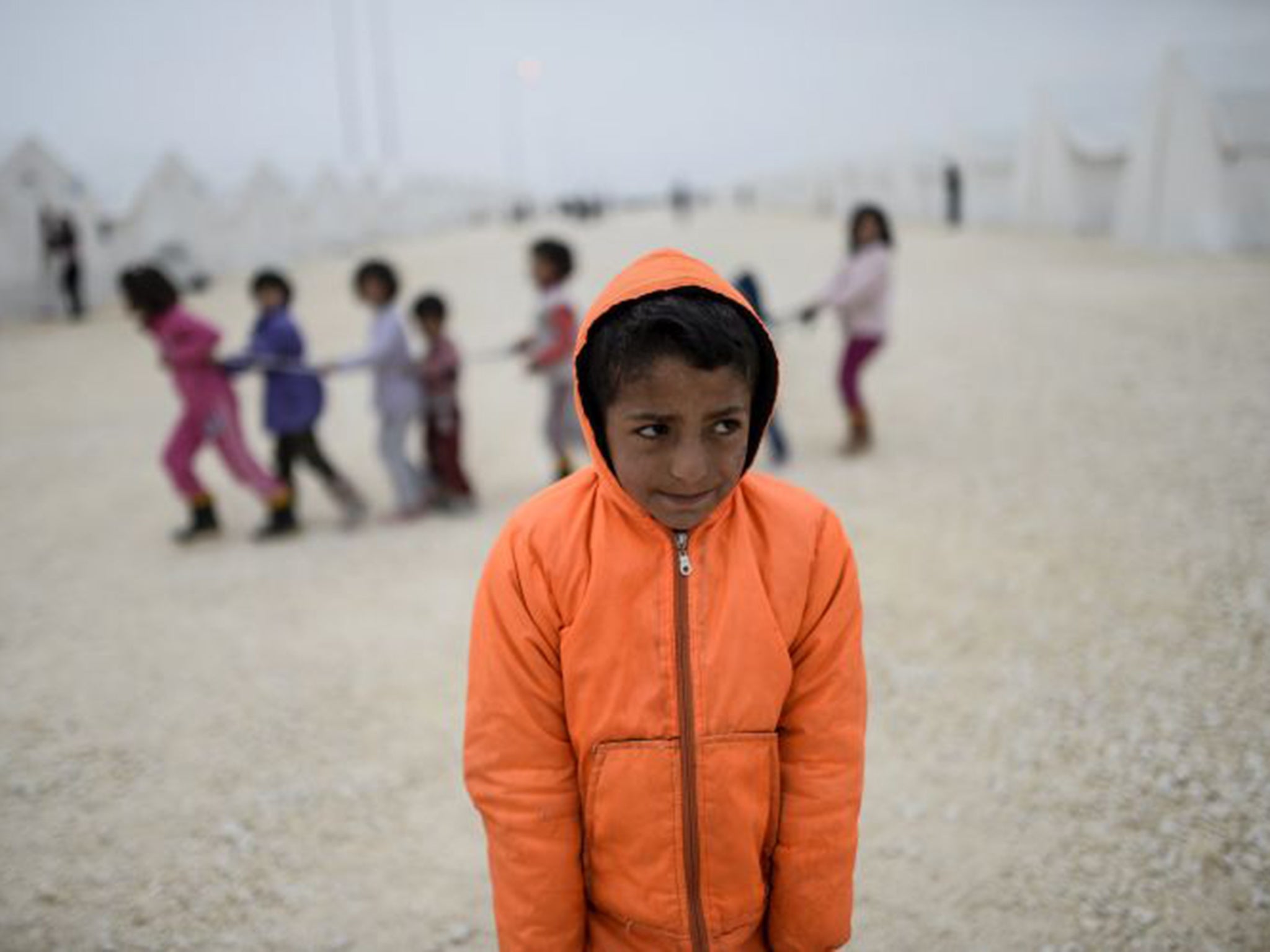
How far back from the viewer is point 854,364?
602 cm

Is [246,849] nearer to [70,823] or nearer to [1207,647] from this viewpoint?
[70,823]

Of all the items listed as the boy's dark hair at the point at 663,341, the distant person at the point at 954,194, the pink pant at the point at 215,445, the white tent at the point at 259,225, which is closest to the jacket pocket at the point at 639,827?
the boy's dark hair at the point at 663,341

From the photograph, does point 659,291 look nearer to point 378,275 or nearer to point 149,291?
point 378,275

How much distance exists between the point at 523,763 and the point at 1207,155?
49.6 feet

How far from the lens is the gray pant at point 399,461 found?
5539 mm

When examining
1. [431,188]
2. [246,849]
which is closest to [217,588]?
[246,849]

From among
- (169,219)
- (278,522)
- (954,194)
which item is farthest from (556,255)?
(954,194)

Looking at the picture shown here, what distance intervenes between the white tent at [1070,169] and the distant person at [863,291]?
14.3 meters

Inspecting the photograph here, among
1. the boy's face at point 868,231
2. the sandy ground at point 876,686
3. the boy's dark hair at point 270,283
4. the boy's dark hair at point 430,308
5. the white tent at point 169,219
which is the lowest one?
the sandy ground at point 876,686

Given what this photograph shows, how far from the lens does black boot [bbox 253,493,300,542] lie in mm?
5508

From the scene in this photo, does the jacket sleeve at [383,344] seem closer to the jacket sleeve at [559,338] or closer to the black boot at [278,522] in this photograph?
the jacket sleeve at [559,338]

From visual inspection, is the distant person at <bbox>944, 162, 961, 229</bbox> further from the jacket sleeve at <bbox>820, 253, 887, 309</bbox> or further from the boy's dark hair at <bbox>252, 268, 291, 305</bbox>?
the boy's dark hair at <bbox>252, 268, 291, 305</bbox>

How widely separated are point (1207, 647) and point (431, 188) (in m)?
47.8

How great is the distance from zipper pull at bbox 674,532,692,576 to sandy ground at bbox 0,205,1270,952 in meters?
1.41
